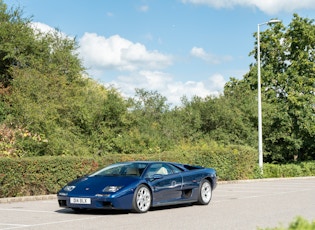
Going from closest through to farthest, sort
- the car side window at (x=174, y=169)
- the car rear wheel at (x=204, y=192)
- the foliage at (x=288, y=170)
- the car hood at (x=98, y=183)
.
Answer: the car hood at (x=98, y=183) < the car side window at (x=174, y=169) < the car rear wheel at (x=204, y=192) < the foliage at (x=288, y=170)

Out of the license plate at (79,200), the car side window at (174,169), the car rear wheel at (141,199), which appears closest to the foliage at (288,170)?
the car side window at (174,169)

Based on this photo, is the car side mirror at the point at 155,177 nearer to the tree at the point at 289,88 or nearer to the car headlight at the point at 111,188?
the car headlight at the point at 111,188

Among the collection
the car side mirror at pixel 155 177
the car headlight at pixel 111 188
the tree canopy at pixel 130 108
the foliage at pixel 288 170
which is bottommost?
the foliage at pixel 288 170

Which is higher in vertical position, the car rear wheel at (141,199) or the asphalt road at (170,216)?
the car rear wheel at (141,199)

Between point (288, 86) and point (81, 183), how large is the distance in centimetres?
3382

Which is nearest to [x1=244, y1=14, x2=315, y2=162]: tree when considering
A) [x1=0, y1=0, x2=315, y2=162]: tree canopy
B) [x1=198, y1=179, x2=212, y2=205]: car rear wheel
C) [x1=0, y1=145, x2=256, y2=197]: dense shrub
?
[x1=0, y1=0, x2=315, y2=162]: tree canopy

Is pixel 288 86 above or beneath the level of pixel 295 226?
above

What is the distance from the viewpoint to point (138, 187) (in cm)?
1230

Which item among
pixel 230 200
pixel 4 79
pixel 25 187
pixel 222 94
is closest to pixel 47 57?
pixel 4 79

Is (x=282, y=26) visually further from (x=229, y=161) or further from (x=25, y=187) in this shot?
(x=25, y=187)

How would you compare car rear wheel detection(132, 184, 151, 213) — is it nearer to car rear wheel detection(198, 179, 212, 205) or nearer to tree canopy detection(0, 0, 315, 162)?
car rear wheel detection(198, 179, 212, 205)

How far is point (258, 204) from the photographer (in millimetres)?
14648

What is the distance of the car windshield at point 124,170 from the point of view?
13.0m

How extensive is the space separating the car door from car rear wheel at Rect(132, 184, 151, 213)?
0.24 m
